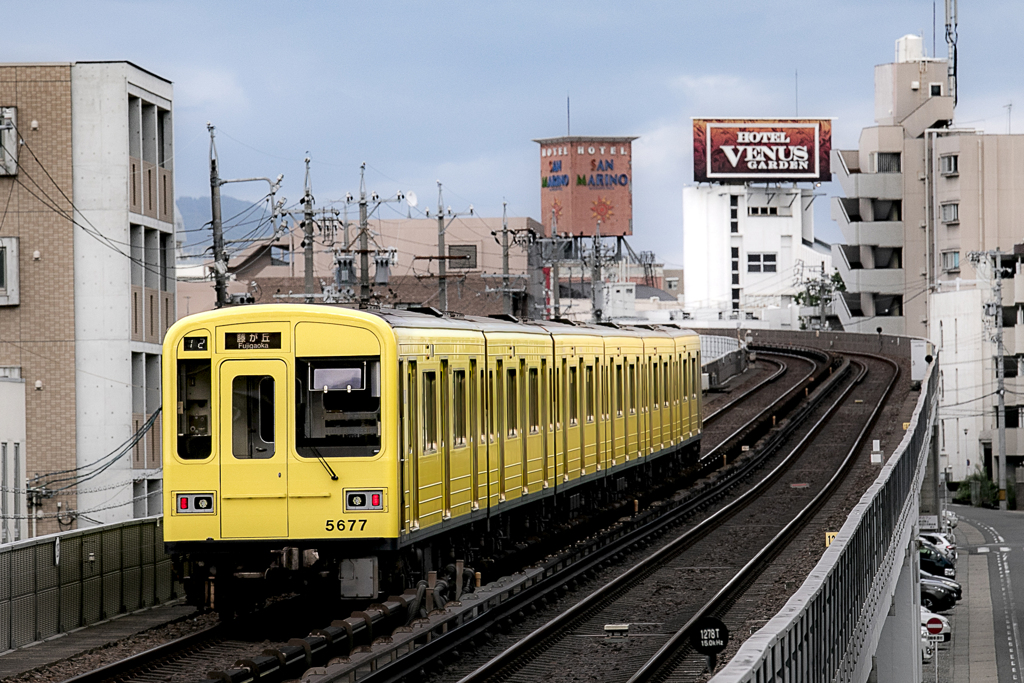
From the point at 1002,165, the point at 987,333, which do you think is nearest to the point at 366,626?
the point at 987,333

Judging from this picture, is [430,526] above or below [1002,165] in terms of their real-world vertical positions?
below

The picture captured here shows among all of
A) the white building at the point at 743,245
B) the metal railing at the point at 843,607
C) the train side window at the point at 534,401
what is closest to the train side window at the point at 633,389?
the metal railing at the point at 843,607

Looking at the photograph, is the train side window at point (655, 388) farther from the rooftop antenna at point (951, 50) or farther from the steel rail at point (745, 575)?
the rooftop antenna at point (951, 50)

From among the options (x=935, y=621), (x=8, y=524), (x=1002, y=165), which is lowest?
(x=935, y=621)

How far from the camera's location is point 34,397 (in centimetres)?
2794

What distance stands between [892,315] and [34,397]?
6374 cm

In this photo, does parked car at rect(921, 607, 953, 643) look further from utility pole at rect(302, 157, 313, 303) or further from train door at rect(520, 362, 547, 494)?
train door at rect(520, 362, 547, 494)

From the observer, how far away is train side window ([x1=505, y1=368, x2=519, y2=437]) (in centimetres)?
1656

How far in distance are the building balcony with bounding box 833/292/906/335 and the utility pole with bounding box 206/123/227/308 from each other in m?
64.3

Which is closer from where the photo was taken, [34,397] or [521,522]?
[521,522]

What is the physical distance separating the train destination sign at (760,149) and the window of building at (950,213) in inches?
1834

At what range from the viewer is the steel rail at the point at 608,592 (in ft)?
39.5

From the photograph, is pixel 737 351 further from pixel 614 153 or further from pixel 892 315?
pixel 614 153

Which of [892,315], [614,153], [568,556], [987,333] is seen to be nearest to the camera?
[568,556]
